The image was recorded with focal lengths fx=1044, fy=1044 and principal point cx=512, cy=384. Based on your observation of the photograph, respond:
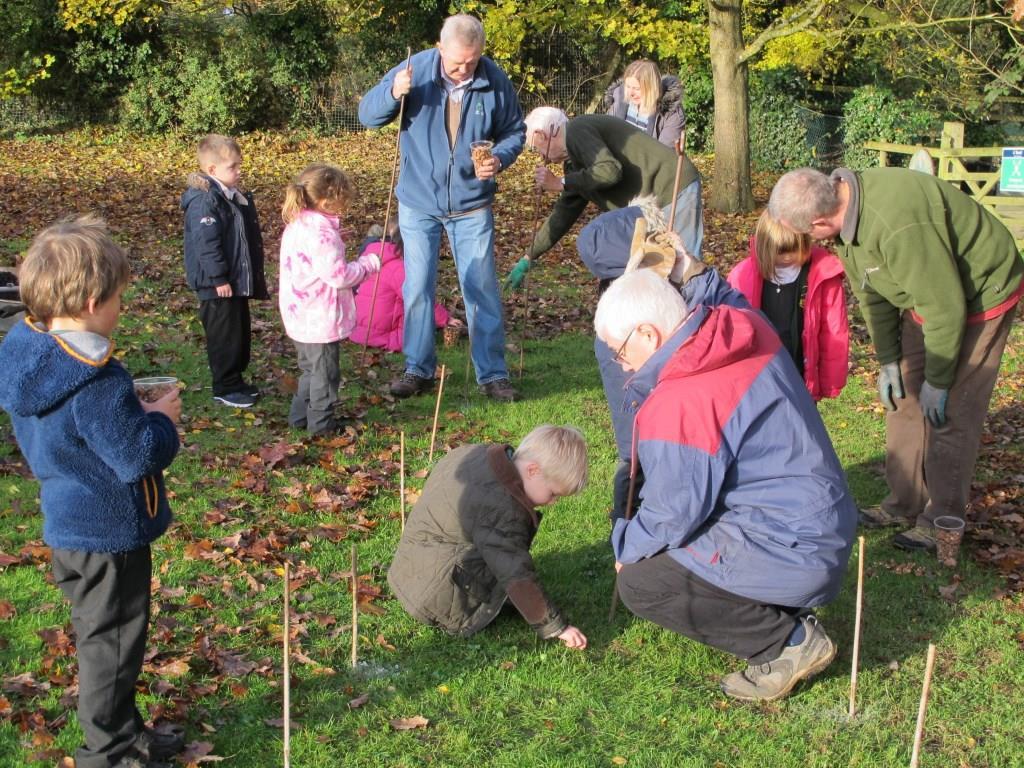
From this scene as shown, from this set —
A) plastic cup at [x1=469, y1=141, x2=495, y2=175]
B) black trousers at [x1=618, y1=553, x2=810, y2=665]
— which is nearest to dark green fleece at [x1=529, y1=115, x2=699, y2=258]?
plastic cup at [x1=469, y1=141, x2=495, y2=175]

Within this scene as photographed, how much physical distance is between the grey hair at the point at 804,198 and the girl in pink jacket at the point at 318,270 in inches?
104

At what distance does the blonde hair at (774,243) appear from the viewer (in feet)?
16.4

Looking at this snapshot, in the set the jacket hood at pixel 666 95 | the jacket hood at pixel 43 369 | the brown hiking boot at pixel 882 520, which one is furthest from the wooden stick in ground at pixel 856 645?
the jacket hood at pixel 666 95

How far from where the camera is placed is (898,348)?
5.46 metres

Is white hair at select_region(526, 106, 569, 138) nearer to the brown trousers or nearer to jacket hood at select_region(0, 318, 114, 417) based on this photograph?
the brown trousers

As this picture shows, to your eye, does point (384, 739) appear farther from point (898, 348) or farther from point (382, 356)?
point (382, 356)

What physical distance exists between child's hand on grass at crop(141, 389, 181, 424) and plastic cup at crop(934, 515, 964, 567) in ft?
12.3

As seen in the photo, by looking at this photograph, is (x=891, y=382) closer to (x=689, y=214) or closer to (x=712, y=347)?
(x=689, y=214)

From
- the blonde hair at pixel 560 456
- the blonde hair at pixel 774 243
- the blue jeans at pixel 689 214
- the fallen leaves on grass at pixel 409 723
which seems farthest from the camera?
the blue jeans at pixel 689 214

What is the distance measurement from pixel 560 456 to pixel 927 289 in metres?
1.92

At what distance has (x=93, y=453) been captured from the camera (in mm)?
3090

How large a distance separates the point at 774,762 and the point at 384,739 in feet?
4.54

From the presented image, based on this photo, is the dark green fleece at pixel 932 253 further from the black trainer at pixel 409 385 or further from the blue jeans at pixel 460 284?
the black trainer at pixel 409 385

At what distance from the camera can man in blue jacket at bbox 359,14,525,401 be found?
23.2 feet
